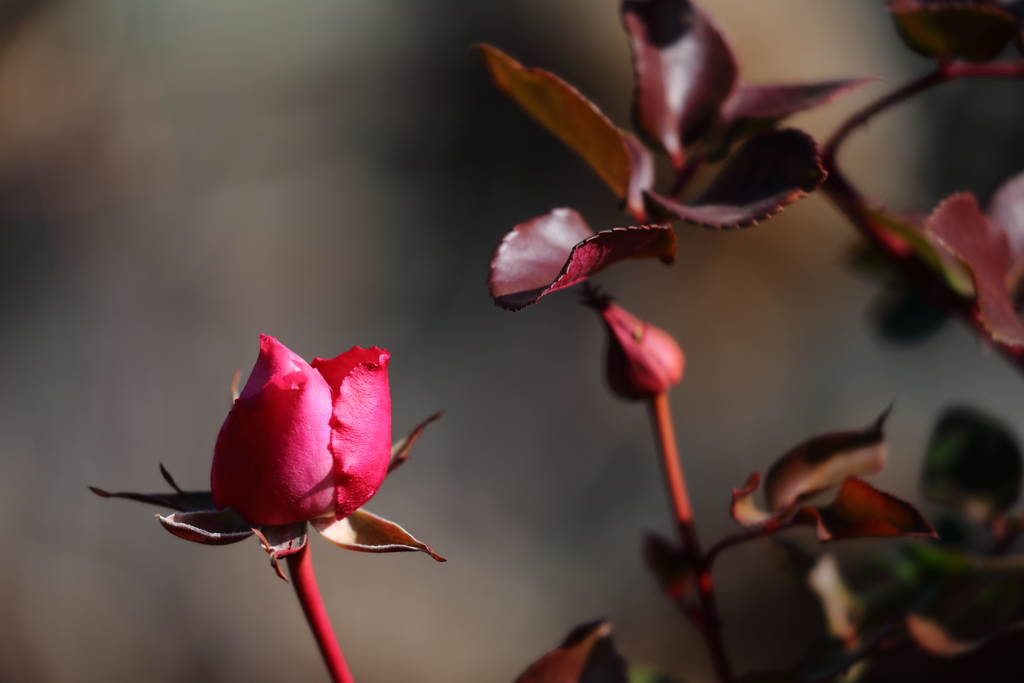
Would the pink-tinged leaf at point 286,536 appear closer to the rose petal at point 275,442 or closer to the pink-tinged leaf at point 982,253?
the rose petal at point 275,442

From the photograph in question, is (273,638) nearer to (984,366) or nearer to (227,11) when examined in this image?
(227,11)

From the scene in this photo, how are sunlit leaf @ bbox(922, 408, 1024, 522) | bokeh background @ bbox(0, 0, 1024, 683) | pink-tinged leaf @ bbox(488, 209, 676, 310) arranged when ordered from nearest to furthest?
pink-tinged leaf @ bbox(488, 209, 676, 310) < sunlit leaf @ bbox(922, 408, 1024, 522) < bokeh background @ bbox(0, 0, 1024, 683)

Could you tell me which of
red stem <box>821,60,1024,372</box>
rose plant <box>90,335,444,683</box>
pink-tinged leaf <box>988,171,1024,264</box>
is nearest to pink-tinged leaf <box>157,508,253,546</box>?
rose plant <box>90,335,444,683</box>

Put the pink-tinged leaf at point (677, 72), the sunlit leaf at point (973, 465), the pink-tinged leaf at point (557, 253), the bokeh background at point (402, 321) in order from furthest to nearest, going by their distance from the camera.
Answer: the bokeh background at point (402, 321) < the sunlit leaf at point (973, 465) < the pink-tinged leaf at point (677, 72) < the pink-tinged leaf at point (557, 253)

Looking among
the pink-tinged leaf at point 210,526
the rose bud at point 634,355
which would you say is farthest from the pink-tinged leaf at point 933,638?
the pink-tinged leaf at point 210,526

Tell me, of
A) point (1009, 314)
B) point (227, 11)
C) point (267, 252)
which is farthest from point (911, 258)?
point (227, 11)

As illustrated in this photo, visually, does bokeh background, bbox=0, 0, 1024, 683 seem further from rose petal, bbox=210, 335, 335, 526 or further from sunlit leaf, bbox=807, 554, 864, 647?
rose petal, bbox=210, 335, 335, 526
